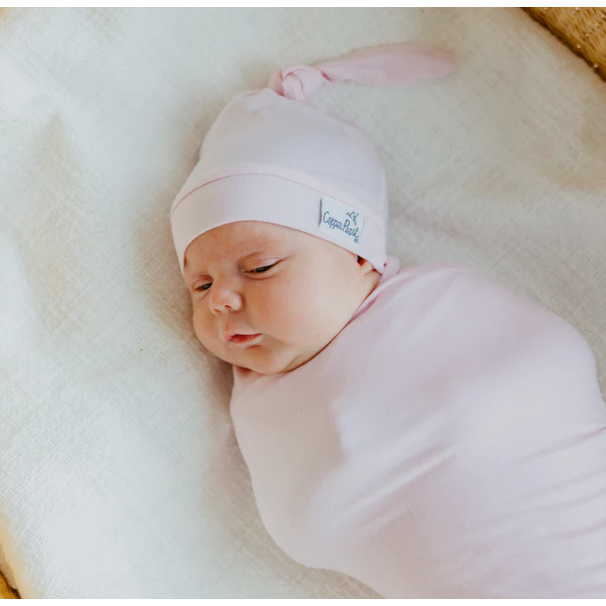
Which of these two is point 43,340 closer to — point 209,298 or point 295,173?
point 209,298

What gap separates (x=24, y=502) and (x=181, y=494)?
0.25m

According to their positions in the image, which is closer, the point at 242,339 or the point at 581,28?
the point at 242,339

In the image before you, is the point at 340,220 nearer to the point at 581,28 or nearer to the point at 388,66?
the point at 388,66

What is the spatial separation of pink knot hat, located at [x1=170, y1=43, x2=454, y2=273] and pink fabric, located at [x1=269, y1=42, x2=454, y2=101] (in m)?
0.06

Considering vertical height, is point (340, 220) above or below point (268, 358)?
above

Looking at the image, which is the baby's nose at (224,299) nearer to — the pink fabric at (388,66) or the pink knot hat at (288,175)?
the pink knot hat at (288,175)

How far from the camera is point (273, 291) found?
106 centimetres

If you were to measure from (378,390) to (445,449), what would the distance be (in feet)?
0.42

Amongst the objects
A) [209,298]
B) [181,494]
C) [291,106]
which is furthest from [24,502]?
[291,106]

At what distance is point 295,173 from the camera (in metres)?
1.10

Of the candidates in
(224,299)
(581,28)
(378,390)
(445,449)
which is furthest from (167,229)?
(581,28)

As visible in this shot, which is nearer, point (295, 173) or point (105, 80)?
point (295, 173)

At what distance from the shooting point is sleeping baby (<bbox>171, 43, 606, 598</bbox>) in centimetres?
102

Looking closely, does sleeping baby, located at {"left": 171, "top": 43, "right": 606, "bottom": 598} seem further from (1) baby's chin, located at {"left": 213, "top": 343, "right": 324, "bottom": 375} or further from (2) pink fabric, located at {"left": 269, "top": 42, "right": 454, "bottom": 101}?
(2) pink fabric, located at {"left": 269, "top": 42, "right": 454, "bottom": 101}
